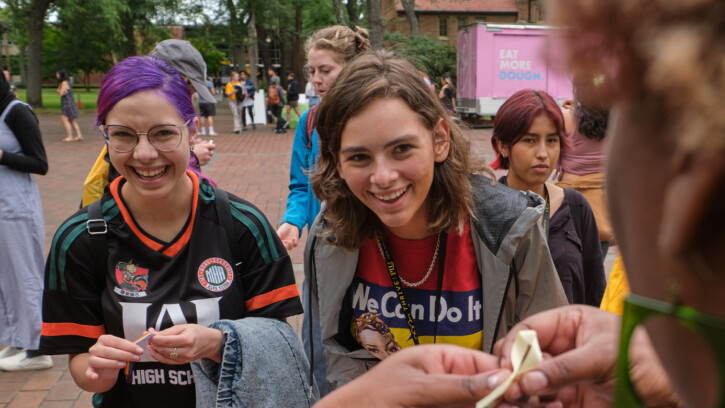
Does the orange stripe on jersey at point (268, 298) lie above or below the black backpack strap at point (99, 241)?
below

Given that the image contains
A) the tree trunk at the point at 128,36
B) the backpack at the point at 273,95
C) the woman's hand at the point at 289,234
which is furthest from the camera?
the tree trunk at the point at 128,36

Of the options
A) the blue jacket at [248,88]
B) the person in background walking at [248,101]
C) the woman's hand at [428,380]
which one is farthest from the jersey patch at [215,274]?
the blue jacket at [248,88]

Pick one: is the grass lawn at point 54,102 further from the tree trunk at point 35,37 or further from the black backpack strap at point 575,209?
the black backpack strap at point 575,209

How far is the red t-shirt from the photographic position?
2.09 meters

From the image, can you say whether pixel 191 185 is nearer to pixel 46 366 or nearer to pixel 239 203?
pixel 239 203

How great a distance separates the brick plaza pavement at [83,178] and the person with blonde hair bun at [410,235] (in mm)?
658

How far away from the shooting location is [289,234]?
3.72 meters

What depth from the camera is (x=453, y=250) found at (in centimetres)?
213

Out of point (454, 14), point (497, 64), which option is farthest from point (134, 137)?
point (454, 14)

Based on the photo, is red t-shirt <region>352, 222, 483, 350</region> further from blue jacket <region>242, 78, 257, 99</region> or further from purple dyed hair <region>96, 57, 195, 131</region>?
blue jacket <region>242, 78, 257, 99</region>

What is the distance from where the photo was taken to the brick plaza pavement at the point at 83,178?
405cm

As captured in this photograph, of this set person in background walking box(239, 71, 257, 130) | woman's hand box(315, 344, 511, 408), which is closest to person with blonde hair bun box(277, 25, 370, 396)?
woman's hand box(315, 344, 511, 408)

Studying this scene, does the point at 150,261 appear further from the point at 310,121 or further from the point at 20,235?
the point at 20,235

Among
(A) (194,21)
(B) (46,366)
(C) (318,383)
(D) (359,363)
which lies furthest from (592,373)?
(A) (194,21)
